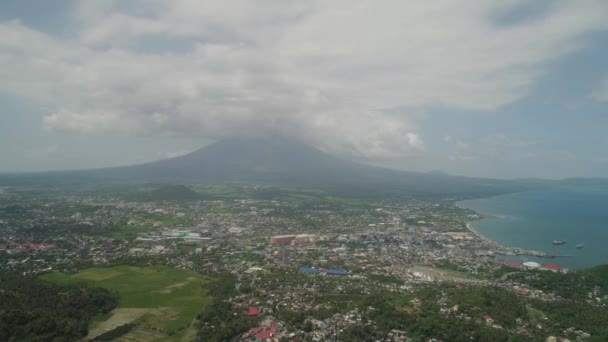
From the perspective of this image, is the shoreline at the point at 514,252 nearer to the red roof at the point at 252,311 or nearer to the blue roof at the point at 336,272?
the blue roof at the point at 336,272

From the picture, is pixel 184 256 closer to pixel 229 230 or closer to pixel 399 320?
pixel 229 230

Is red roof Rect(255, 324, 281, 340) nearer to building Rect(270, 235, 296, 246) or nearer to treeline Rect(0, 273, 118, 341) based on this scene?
treeline Rect(0, 273, 118, 341)

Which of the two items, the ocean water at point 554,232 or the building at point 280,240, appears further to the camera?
the building at point 280,240

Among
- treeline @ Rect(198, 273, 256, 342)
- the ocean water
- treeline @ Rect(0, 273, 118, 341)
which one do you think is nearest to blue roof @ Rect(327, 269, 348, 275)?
treeline @ Rect(198, 273, 256, 342)

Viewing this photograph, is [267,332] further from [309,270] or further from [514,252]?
[514,252]

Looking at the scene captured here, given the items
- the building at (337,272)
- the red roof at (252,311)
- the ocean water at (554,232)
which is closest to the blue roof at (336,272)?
the building at (337,272)
